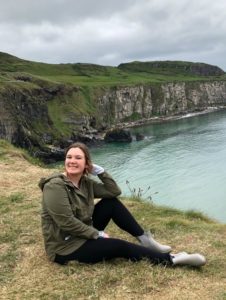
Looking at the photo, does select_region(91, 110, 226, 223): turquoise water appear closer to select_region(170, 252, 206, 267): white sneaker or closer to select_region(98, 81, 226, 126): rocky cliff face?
select_region(170, 252, 206, 267): white sneaker

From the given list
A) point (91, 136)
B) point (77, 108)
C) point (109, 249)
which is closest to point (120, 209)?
point (109, 249)

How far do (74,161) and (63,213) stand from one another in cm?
89

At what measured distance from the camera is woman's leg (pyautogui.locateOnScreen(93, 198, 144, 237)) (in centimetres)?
830

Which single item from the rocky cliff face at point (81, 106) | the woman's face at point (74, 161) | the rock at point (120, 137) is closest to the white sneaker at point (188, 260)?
the woman's face at point (74, 161)

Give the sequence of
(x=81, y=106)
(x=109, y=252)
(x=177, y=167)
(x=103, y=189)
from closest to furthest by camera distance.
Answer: (x=109, y=252) → (x=103, y=189) → (x=177, y=167) → (x=81, y=106)

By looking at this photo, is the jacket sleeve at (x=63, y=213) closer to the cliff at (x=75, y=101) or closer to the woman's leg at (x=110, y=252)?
the woman's leg at (x=110, y=252)

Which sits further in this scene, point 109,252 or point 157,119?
point 157,119

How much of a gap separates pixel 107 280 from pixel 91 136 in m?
93.5

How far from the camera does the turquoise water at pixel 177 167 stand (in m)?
42.1

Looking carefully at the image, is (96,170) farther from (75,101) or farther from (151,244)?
(75,101)

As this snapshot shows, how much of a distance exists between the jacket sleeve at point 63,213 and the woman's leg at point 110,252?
0.20 metres

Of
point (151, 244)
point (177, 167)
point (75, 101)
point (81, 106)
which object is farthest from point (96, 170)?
point (75, 101)

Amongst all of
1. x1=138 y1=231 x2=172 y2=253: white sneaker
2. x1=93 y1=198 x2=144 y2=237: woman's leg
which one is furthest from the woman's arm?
x1=138 y1=231 x2=172 y2=253: white sneaker

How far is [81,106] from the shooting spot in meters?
117
